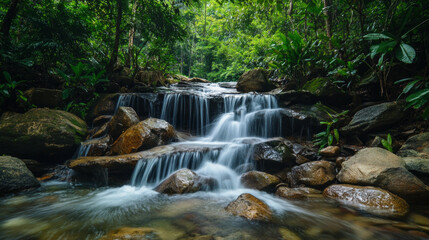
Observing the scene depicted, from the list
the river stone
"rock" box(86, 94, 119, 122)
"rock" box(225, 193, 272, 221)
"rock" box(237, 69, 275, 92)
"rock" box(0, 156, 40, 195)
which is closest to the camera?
"rock" box(225, 193, 272, 221)

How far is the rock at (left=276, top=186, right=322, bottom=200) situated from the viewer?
3.27m

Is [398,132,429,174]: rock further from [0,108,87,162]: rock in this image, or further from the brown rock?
[0,108,87,162]: rock

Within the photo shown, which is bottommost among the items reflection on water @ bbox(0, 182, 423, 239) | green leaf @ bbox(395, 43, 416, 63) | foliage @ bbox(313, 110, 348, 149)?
reflection on water @ bbox(0, 182, 423, 239)

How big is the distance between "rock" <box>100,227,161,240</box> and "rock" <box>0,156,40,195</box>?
2.70m

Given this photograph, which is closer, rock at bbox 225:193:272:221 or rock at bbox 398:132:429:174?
rock at bbox 225:193:272:221

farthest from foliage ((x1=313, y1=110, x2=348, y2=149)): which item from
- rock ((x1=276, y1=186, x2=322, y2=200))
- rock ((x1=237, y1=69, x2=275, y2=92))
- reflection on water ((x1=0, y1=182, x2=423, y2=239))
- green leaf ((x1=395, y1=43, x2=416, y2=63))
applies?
rock ((x1=237, y1=69, x2=275, y2=92))

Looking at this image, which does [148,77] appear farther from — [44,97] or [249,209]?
[249,209]

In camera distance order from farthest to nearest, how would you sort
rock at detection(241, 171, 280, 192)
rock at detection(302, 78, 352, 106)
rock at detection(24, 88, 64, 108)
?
rock at detection(302, 78, 352, 106) < rock at detection(24, 88, 64, 108) < rock at detection(241, 171, 280, 192)

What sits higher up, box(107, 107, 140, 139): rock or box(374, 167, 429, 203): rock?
box(107, 107, 140, 139): rock

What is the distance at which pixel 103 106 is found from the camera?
6.86 meters

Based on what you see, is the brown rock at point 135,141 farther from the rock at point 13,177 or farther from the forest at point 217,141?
the rock at point 13,177

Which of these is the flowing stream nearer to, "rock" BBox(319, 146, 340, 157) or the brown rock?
the brown rock

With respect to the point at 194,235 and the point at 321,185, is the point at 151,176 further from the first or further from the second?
the point at 321,185

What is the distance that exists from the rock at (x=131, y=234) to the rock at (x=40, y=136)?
3.75 m
